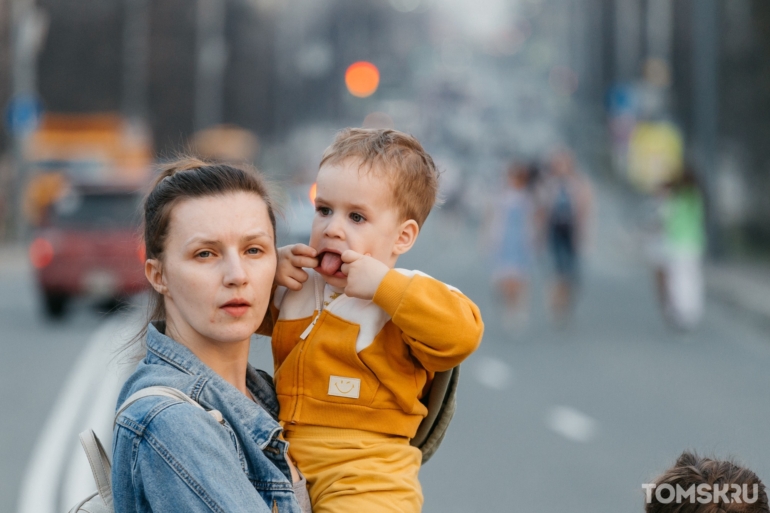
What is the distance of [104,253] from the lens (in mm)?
18094

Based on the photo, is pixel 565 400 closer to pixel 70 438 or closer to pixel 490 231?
pixel 70 438

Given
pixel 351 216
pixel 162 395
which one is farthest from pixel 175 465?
pixel 351 216

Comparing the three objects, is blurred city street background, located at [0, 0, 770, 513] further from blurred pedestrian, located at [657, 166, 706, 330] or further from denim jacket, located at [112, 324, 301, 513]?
denim jacket, located at [112, 324, 301, 513]

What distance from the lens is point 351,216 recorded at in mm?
2766

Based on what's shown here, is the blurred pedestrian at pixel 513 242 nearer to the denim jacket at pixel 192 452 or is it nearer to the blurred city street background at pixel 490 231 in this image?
the blurred city street background at pixel 490 231

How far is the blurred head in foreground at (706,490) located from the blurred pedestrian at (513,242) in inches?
577

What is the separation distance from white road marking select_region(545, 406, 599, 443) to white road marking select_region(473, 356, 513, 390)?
4.85 ft

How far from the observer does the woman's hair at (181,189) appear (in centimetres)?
247

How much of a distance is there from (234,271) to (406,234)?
0.54m

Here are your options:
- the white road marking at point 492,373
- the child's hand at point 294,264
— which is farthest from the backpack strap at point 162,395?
the white road marking at point 492,373

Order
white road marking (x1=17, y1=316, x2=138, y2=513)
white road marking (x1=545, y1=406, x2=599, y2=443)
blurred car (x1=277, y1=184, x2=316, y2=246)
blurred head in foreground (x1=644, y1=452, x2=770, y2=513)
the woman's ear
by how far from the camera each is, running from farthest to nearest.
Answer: white road marking (x1=545, y1=406, x2=599, y2=443) → white road marking (x1=17, y1=316, x2=138, y2=513) → blurred car (x1=277, y1=184, x2=316, y2=246) → the woman's ear → blurred head in foreground (x1=644, y1=452, x2=770, y2=513)

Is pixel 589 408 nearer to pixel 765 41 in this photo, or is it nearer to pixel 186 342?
pixel 186 342


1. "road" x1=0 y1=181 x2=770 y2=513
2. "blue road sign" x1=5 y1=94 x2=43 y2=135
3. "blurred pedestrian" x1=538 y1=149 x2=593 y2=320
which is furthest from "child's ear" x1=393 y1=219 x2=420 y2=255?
"blue road sign" x1=5 y1=94 x2=43 y2=135

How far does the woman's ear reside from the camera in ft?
8.25
